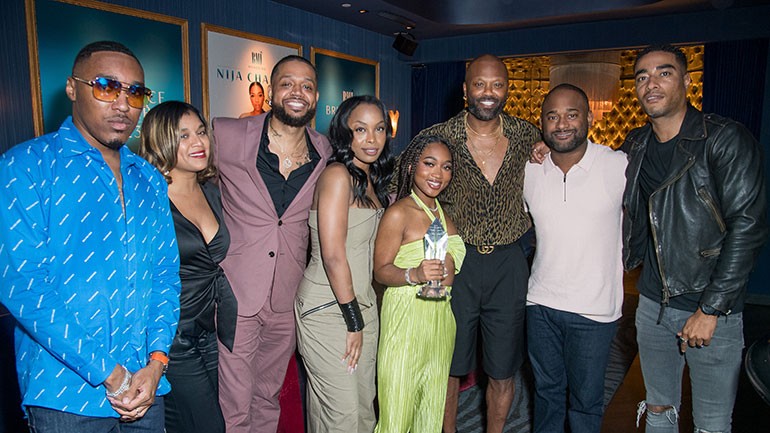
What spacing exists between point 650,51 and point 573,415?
1835 millimetres

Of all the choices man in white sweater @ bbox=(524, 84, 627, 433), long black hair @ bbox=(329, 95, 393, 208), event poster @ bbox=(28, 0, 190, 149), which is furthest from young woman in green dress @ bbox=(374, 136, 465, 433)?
event poster @ bbox=(28, 0, 190, 149)

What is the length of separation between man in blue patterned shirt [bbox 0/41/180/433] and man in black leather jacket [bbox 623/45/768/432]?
2123mm

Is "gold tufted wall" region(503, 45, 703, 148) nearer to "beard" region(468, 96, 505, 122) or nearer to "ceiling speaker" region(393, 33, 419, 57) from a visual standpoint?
"ceiling speaker" region(393, 33, 419, 57)

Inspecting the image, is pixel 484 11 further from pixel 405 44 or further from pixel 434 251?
pixel 434 251

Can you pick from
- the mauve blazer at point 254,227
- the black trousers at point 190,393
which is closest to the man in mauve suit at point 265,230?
the mauve blazer at point 254,227

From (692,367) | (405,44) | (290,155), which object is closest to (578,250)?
(692,367)

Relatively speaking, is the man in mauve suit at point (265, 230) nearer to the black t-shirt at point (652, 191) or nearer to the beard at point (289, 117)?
the beard at point (289, 117)

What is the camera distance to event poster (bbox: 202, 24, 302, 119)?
6.41m

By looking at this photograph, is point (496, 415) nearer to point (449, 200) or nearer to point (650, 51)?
point (449, 200)

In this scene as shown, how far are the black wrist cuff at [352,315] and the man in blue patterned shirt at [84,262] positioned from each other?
30.6 inches

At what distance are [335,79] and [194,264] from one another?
6805 mm

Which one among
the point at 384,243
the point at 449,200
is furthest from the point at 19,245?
the point at 449,200

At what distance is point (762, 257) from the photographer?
7402mm

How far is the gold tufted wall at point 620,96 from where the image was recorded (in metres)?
8.98
